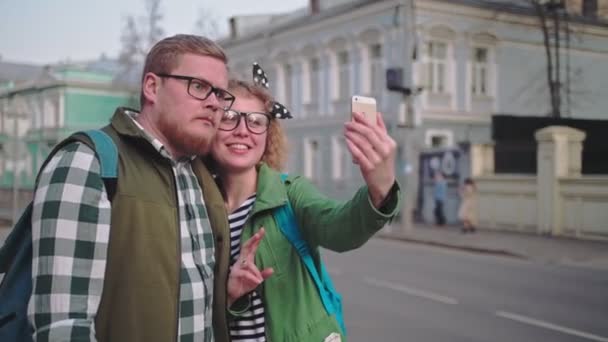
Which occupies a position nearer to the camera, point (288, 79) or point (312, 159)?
point (312, 159)

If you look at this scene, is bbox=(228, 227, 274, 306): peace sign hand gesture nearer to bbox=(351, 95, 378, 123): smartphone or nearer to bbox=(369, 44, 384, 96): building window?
bbox=(351, 95, 378, 123): smartphone

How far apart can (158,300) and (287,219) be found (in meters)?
0.63

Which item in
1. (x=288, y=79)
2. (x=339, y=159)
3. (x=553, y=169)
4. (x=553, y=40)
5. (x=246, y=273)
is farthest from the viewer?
(x=288, y=79)

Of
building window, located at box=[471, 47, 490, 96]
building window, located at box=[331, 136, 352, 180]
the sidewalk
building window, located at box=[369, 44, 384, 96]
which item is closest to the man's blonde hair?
the sidewalk

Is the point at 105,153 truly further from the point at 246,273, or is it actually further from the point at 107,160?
the point at 246,273

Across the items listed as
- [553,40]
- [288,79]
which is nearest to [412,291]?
[553,40]

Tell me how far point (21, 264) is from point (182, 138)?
517 mm

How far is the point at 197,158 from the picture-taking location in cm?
203

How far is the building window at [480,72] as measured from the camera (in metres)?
21.9

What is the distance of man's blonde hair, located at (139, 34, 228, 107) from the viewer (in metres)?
1.80

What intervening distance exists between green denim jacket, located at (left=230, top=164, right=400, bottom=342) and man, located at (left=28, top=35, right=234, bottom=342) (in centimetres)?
18

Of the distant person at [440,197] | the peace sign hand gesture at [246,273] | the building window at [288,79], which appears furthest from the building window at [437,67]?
the peace sign hand gesture at [246,273]

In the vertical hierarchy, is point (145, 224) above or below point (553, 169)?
above

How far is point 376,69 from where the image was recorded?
25.4 metres
